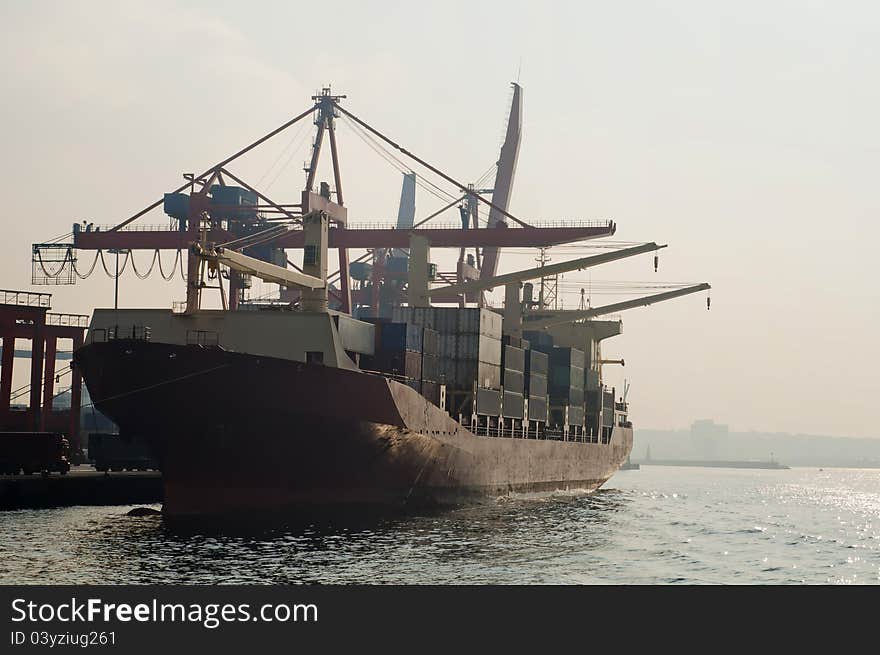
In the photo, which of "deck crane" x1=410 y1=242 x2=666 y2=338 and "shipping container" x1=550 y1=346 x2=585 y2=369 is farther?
"shipping container" x1=550 y1=346 x2=585 y2=369

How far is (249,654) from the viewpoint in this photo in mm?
17516

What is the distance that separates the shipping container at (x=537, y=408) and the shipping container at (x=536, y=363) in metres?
1.45

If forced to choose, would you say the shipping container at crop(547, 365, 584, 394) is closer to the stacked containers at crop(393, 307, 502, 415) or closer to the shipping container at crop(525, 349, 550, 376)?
the shipping container at crop(525, 349, 550, 376)

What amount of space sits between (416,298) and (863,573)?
31.2m

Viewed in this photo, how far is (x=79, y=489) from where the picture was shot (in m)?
47.8

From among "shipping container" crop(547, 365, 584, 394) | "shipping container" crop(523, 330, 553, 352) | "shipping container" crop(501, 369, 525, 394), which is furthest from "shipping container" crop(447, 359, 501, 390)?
"shipping container" crop(523, 330, 553, 352)

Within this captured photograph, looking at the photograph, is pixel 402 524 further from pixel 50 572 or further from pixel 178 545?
pixel 50 572

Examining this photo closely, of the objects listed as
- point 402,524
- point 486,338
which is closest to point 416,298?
point 486,338

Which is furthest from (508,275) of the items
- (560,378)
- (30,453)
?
(30,453)

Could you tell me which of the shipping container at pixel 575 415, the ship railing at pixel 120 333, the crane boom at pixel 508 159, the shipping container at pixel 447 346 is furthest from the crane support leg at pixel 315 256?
the crane boom at pixel 508 159

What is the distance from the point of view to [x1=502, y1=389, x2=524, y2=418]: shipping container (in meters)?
54.1

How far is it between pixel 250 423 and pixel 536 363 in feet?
83.7

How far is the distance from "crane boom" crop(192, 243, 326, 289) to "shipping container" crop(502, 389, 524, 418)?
12.9 meters

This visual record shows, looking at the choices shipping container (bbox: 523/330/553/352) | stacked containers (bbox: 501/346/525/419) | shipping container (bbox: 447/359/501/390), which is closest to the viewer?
shipping container (bbox: 447/359/501/390)
